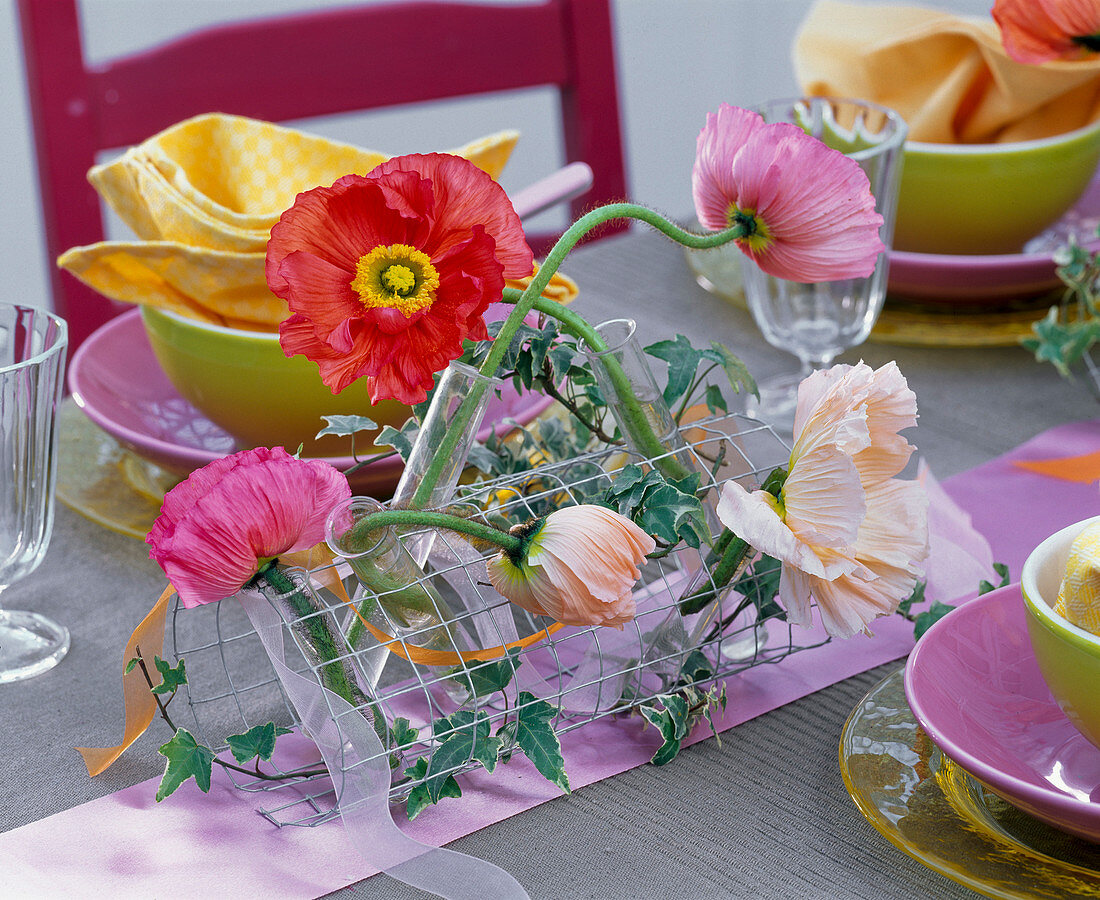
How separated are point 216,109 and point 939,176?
2.12 ft

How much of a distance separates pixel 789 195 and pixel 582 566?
150 mm

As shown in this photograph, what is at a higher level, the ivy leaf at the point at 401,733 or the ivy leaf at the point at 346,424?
the ivy leaf at the point at 346,424

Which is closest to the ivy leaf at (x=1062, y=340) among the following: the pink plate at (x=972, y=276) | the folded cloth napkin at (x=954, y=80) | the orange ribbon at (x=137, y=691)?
the pink plate at (x=972, y=276)

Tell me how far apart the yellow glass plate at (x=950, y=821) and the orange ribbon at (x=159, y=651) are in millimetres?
120

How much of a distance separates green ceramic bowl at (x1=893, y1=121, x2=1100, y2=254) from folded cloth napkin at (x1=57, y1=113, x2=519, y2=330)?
0.95 ft

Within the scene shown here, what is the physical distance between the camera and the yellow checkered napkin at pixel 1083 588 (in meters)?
0.37

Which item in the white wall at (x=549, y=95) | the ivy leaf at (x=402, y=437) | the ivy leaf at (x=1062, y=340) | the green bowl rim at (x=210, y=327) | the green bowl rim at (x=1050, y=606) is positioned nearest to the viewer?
the green bowl rim at (x=1050, y=606)

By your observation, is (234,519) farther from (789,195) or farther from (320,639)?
(789,195)

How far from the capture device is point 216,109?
112 cm

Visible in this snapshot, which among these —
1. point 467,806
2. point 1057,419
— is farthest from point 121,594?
point 1057,419

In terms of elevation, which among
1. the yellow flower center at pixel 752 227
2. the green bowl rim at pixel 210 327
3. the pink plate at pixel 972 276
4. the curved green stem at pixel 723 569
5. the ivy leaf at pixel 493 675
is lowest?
the ivy leaf at pixel 493 675

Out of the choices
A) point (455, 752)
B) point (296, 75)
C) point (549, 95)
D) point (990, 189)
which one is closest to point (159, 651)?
point (455, 752)

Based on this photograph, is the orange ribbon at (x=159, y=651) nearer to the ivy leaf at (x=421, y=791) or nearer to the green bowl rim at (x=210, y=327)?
the ivy leaf at (x=421, y=791)

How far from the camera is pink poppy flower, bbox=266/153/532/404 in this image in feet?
1.22
